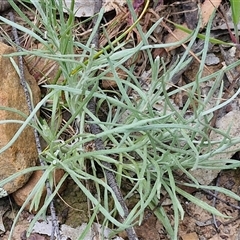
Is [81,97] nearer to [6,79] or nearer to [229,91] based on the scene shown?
[6,79]

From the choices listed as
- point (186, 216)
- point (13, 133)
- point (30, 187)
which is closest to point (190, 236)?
point (186, 216)

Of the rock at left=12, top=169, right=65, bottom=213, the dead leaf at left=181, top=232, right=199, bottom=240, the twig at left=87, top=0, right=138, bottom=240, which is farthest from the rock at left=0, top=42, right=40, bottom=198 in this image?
the dead leaf at left=181, top=232, right=199, bottom=240

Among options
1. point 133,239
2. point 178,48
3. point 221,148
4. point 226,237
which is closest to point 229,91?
point 178,48

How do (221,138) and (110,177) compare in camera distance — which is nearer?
(110,177)

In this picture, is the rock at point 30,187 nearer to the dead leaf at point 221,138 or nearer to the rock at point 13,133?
the rock at point 13,133

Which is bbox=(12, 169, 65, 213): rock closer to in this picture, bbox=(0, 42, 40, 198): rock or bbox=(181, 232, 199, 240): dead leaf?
bbox=(0, 42, 40, 198): rock

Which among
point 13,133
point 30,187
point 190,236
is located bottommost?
point 190,236

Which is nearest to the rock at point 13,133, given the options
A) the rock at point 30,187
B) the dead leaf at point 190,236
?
the rock at point 30,187

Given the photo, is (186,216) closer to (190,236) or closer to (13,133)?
(190,236)

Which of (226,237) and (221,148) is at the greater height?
(221,148)
